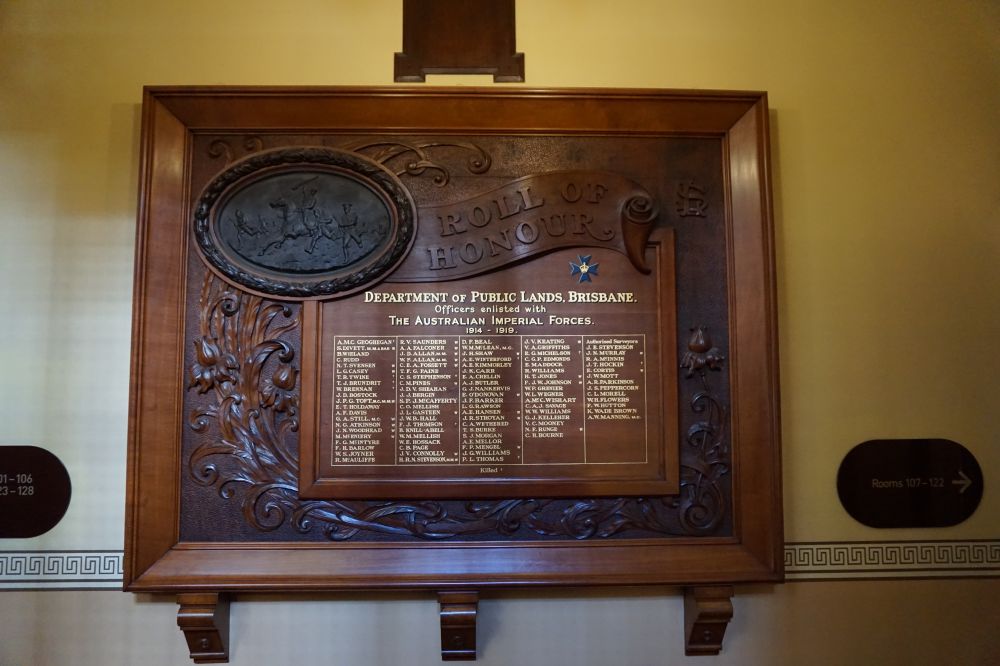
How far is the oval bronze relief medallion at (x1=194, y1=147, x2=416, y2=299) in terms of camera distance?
2459 millimetres

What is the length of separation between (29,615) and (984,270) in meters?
4.04

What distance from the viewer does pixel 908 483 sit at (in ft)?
8.32

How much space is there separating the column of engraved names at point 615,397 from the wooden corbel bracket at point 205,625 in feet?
4.90

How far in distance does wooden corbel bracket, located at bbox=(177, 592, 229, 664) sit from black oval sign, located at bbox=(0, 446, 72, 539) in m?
0.62

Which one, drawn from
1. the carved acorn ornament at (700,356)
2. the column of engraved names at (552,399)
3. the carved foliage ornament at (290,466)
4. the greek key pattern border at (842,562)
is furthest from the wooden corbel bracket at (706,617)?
the carved acorn ornament at (700,356)

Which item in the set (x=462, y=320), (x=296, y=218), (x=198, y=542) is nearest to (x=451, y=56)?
(x=296, y=218)

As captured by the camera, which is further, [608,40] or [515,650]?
[608,40]

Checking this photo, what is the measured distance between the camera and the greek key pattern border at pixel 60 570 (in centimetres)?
243

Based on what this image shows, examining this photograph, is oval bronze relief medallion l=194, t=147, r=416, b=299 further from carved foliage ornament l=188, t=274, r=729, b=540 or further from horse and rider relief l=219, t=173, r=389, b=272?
carved foliage ornament l=188, t=274, r=729, b=540

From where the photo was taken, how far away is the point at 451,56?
264cm

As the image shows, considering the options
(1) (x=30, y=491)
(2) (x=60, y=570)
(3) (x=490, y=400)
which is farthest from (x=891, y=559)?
(1) (x=30, y=491)

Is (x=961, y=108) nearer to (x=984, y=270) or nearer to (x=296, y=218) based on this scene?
(x=984, y=270)

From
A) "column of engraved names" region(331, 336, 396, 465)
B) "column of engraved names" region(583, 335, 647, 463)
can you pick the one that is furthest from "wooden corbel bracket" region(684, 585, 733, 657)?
"column of engraved names" region(331, 336, 396, 465)

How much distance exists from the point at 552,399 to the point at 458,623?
90cm
